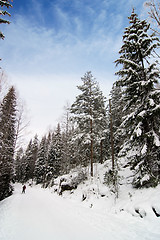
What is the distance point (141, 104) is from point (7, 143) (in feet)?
50.3

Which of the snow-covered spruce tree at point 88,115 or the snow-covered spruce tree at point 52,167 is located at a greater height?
the snow-covered spruce tree at point 88,115

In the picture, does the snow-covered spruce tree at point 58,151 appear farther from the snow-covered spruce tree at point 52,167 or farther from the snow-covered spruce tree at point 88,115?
the snow-covered spruce tree at point 88,115

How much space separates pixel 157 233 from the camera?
4016 mm

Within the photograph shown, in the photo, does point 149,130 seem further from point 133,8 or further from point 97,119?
point 133,8

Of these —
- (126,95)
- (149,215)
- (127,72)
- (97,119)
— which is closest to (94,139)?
(97,119)

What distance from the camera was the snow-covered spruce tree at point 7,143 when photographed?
40.2 ft

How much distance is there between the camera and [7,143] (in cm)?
1515

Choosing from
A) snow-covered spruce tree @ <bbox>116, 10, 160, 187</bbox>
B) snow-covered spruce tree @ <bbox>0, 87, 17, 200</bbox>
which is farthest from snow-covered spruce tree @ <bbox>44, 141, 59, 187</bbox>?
snow-covered spruce tree @ <bbox>116, 10, 160, 187</bbox>

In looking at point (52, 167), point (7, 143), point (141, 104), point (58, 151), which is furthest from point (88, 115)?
point (52, 167)

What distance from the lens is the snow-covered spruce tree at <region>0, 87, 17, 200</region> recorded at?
12.2m

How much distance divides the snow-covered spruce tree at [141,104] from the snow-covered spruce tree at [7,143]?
36.1 ft

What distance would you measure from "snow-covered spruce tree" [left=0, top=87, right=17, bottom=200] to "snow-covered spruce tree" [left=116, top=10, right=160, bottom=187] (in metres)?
11.0

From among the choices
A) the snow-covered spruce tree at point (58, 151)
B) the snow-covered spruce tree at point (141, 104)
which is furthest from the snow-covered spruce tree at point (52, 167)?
the snow-covered spruce tree at point (141, 104)

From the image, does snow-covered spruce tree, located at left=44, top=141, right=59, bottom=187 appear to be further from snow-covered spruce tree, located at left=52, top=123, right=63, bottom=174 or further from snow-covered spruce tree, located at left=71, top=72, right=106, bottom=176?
snow-covered spruce tree, located at left=71, top=72, right=106, bottom=176
